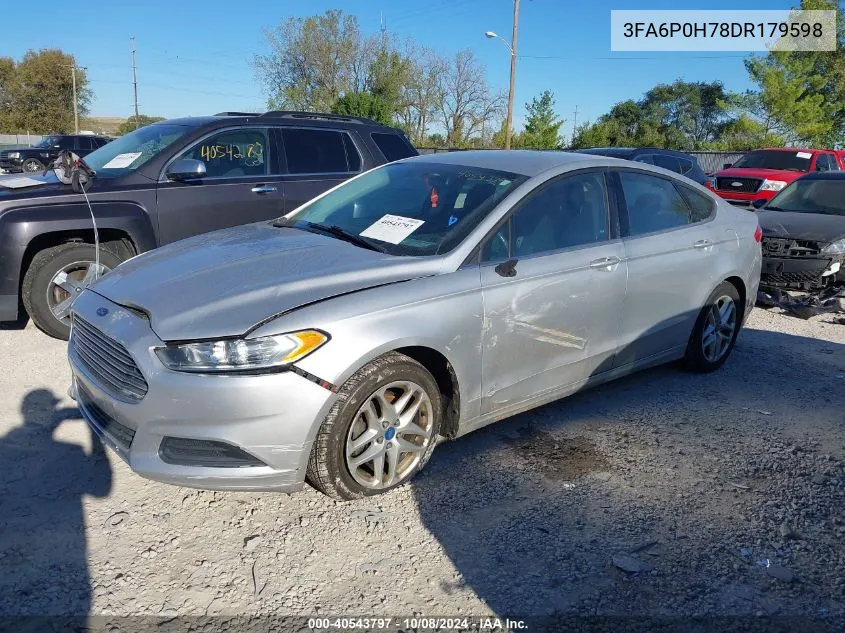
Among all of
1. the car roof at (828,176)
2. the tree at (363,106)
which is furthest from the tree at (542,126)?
the car roof at (828,176)

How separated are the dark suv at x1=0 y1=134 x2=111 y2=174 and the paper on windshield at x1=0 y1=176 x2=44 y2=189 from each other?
57.9 ft

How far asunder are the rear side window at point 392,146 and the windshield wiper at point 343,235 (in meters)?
3.08

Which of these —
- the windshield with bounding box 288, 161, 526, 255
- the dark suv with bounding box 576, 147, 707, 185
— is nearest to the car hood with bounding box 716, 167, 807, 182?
the dark suv with bounding box 576, 147, 707, 185

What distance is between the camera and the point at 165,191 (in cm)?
553

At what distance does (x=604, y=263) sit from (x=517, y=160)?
84cm

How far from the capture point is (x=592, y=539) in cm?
296

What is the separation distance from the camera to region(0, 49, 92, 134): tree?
191 feet

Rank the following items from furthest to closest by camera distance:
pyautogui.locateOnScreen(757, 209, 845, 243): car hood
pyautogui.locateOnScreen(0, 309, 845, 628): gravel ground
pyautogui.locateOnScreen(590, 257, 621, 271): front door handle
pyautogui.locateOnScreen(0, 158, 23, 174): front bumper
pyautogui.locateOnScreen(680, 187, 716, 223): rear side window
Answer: pyautogui.locateOnScreen(0, 158, 23, 174): front bumper → pyautogui.locateOnScreen(757, 209, 845, 243): car hood → pyautogui.locateOnScreen(680, 187, 716, 223): rear side window → pyautogui.locateOnScreen(590, 257, 621, 271): front door handle → pyautogui.locateOnScreen(0, 309, 845, 628): gravel ground

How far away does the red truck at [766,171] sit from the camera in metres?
14.5

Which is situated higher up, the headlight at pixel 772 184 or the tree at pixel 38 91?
the tree at pixel 38 91

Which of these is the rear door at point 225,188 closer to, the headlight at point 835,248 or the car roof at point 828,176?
the headlight at point 835,248

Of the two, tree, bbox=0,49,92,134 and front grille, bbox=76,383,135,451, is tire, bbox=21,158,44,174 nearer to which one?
front grille, bbox=76,383,135,451

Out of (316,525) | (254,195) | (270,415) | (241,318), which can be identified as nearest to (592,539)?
(316,525)

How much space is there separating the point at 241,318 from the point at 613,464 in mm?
2173
